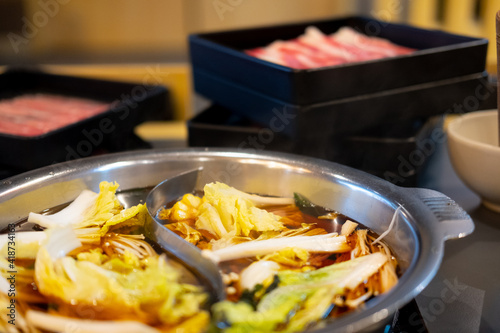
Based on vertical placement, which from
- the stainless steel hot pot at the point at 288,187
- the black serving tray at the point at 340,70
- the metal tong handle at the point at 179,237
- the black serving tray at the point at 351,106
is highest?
the black serving tray at the point at 340,70

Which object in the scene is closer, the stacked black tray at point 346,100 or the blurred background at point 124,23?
the stacked black tray at point 346,100

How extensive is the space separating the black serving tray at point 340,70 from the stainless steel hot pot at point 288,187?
0.34 meters

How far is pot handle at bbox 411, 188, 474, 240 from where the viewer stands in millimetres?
1284

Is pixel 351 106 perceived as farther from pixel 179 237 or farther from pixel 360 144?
pixel 179 237

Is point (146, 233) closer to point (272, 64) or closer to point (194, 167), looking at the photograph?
point (194, 167)

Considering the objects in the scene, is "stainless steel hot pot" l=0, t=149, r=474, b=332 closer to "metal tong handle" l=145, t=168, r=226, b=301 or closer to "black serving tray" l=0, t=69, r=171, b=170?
"metal tong handle" l=145, t=168, r=226, b=301

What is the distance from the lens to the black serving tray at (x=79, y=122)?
79.8 inches

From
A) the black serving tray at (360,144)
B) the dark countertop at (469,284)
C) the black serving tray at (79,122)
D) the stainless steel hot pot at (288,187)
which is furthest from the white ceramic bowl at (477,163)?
the black serving tray at (79,122)

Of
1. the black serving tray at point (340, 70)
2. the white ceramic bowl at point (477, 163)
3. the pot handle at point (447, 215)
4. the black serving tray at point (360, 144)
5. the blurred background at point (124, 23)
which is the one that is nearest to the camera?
the pot handle at point (447, 215)

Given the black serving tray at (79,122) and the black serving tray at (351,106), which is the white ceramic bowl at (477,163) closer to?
the black serving tray at (351,106)

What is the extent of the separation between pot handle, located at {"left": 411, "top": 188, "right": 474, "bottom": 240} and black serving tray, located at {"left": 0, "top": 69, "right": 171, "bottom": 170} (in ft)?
4.43

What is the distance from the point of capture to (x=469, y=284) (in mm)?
1543

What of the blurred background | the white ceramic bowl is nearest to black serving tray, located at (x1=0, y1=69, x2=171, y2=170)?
the white ceramic bowl

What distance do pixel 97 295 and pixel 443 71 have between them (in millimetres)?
1713
